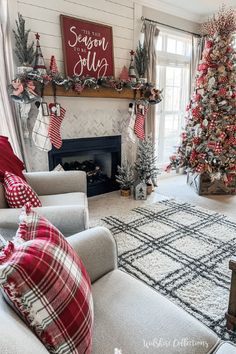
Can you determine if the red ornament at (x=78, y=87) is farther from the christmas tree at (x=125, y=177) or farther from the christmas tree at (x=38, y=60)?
the christmas tree at (x=125, y=177)

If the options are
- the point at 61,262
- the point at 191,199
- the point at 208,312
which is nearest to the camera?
the point at 61,262

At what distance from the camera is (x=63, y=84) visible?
9.58 feet

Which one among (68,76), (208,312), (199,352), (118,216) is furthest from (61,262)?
(68,76)

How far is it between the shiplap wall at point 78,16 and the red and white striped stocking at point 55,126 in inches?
20.5

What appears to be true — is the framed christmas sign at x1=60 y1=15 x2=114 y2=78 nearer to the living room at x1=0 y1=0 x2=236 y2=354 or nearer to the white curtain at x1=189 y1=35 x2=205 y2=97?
the living room at x1=0 y1=0 x2=236 y2=354

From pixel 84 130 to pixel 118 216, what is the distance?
125 centimetres

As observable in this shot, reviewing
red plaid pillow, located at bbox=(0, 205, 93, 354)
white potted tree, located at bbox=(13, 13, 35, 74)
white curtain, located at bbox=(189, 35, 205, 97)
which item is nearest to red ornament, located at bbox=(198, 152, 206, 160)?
white curtain, located at bbox=(189, 35, 205, 97)

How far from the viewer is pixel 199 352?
0.88m

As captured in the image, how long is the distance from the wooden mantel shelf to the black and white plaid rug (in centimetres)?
158

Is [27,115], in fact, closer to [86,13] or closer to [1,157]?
[1,157]

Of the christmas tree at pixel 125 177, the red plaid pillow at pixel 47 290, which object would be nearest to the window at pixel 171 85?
the christmas tree at pixel 125 177

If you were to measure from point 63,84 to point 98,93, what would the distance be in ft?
1.80

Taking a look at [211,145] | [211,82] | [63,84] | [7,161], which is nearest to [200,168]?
[211,145]

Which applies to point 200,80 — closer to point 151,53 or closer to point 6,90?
point 151,53
